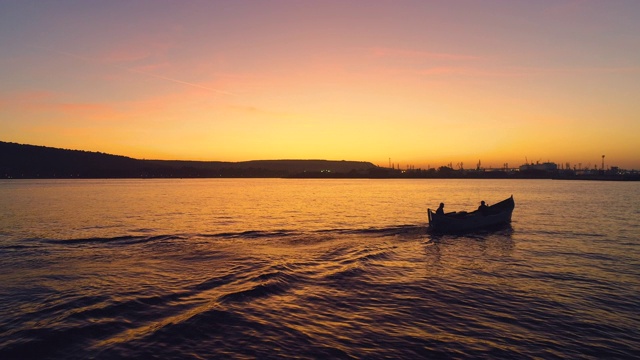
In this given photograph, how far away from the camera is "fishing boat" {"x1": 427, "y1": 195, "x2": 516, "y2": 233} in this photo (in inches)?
1674

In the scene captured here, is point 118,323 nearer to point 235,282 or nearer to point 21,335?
point 21,335

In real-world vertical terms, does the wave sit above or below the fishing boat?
below

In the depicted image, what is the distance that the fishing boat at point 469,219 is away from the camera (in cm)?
4253

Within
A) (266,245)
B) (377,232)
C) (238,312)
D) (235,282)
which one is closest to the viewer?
(238,312)

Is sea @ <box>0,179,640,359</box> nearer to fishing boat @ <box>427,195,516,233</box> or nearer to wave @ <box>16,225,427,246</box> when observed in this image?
wave @ <box>16,225,427,246</box>

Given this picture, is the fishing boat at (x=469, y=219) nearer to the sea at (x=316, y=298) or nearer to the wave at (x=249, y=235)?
the wave at (x=249, y=235)

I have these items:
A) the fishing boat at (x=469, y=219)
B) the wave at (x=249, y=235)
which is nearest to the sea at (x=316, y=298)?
the wave at (x=249, y=235)

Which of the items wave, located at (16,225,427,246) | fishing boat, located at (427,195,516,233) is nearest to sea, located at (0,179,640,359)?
wave, located at (16,225,427,246)

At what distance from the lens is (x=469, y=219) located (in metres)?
44.3

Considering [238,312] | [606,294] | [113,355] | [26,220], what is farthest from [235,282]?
[26,220]

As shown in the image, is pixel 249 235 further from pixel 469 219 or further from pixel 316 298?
pixel 469 219

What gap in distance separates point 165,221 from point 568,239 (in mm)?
47865

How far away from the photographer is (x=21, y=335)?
14.5 meters

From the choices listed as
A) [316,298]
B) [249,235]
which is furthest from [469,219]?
[316,298]
